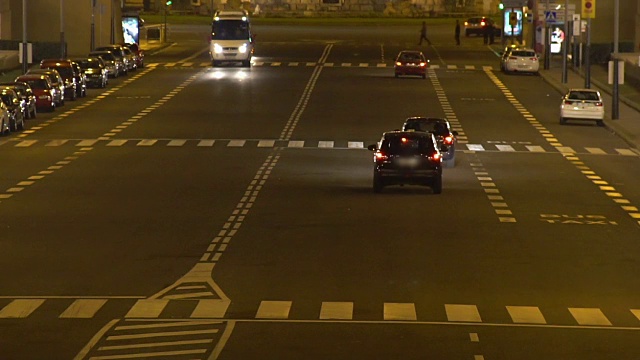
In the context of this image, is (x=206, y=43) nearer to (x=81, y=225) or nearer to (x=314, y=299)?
(x=81, y=225)

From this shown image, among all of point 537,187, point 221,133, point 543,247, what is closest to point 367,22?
point 221,133

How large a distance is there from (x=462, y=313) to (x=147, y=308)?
412cm

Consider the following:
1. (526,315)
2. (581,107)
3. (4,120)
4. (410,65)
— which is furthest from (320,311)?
(410,65)

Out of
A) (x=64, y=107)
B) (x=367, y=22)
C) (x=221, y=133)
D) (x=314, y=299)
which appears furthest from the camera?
(x=367, y=22)

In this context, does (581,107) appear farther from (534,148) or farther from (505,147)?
(505,147)

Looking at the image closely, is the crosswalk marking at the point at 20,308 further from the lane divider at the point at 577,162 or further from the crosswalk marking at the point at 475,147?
the crosswalk marking at the point at 475,147

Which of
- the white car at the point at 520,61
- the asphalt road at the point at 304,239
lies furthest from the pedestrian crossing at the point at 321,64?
the asphalt road at the point at 304,239

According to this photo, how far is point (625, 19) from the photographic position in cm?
10169

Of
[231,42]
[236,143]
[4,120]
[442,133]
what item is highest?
[231,42]

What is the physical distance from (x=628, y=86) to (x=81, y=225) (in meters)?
48.2

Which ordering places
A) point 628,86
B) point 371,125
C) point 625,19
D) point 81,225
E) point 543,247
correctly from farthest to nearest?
point 625,19 → point 628,86 → point 371,125 → point 81,225 → point 543,247

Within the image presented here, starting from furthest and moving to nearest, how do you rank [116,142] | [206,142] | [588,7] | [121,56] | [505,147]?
[121,56] < [588,7] < [505,147] < [206,142] < [116,142]

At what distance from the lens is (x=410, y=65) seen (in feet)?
250

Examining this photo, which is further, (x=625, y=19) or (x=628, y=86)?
(x=625, y=19)
